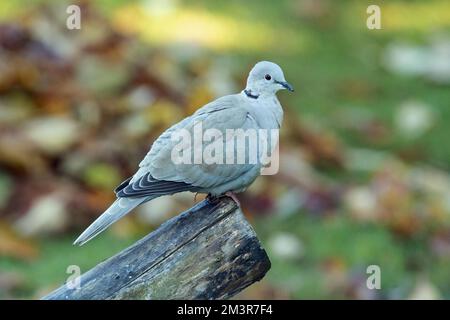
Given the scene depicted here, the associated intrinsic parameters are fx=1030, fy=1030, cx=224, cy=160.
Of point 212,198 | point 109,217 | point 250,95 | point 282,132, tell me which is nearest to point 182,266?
point 109,217

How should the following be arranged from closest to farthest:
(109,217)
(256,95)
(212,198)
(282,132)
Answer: (109,217) → (212,198) → (256,95) → (282,132)

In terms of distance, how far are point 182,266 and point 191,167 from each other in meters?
0.56

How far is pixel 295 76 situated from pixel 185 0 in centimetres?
146

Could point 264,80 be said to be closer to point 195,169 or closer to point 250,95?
point 250,95

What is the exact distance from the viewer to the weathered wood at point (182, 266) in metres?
3.22

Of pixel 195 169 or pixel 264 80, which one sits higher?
pixel 264 80

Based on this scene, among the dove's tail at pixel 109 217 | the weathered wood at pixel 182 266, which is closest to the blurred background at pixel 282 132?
the dove's tail at pixel 109 217

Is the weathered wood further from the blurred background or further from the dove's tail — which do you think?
the blurred background

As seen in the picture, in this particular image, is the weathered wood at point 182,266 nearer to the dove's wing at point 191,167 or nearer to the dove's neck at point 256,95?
the dove's wing at point 191,167

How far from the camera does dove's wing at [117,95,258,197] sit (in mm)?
3637

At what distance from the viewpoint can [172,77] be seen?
6.86m

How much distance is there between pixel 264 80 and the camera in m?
3.96

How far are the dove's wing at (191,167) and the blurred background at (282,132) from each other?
1.40m

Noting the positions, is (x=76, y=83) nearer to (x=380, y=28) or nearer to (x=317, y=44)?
(x=317, y=44)
